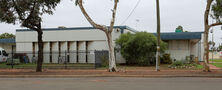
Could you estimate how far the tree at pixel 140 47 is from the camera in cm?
2422

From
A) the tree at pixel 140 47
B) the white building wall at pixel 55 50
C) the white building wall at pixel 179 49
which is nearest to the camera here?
the tree at pixel 140 47

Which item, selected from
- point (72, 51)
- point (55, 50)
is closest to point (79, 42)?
point (72, 51)

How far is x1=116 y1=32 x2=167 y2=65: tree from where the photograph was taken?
79.5ft

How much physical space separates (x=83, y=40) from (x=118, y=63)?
521cm

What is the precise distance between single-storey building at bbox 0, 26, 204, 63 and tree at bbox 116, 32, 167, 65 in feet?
9.30

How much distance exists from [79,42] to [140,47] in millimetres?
9022

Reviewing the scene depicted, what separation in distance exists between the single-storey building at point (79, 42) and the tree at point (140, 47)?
2835mm

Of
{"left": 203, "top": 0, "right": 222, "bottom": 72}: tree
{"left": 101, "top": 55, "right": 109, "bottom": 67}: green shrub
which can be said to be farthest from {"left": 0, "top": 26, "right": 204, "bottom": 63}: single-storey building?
{"left": 203, "top": 0, "right": 222, "bottom": 72}: tree

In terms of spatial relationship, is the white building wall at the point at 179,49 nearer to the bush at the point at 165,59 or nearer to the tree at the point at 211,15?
the bush at the point at 165,59

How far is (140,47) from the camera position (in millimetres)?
24172

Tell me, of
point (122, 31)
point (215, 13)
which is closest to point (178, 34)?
point (122, 31)

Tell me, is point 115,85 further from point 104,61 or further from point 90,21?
point 104,61

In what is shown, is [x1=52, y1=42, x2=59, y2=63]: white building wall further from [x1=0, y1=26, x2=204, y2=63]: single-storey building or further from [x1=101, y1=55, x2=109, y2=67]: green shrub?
[x1=101, y1=55, x2=109, y2=67]: green shrub

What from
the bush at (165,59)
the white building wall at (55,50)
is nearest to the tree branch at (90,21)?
the bush at (165,59)
